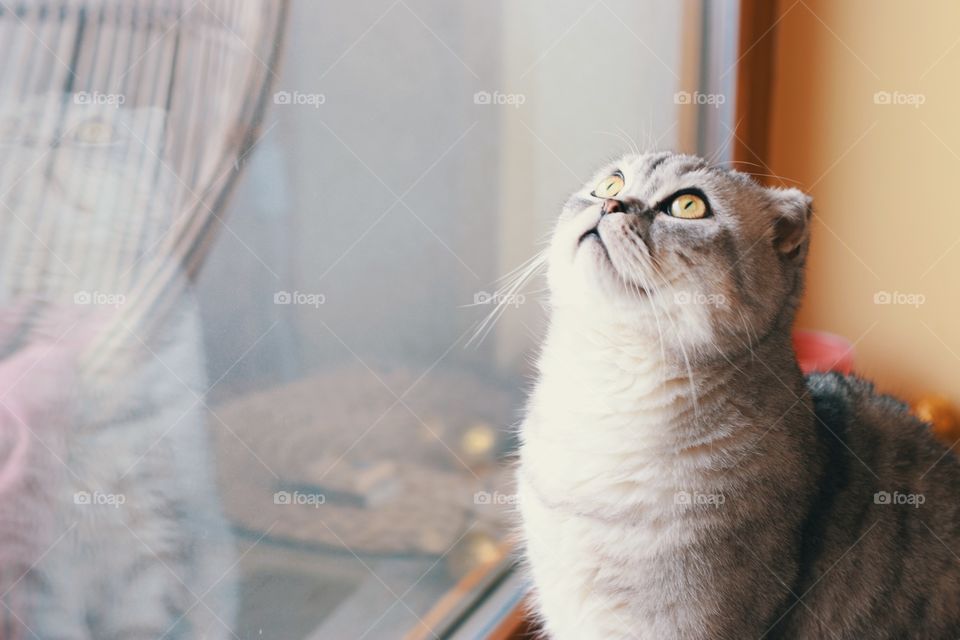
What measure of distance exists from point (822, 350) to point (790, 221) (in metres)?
1.03

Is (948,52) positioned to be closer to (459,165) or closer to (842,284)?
(842,284)

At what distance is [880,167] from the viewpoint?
76.7 inches

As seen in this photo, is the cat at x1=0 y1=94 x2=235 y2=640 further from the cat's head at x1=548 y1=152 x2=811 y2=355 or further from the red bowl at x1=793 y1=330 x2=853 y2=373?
the red bowl at x1=793 y1=330 x2=853 y2=373

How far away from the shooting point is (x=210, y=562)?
0.91m

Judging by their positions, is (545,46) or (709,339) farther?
(545,46)

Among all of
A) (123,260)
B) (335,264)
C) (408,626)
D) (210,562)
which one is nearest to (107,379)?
(123,260)

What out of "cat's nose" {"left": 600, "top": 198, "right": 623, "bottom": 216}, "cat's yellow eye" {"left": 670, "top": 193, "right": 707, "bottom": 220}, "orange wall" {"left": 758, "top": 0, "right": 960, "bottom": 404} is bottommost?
"cat's nose" {"left": 600, "top": 198, "right": 623, "bottom": 216}

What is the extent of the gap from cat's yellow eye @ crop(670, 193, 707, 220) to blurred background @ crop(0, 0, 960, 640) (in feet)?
0.88

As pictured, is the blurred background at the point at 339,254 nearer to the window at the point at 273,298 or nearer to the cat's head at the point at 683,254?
the window at the point at 273,298

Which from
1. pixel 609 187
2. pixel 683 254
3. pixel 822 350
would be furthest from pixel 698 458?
pixel 822 350

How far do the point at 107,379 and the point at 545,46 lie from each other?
1.13 meters

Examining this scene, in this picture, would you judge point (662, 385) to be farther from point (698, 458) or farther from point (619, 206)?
point (619, 206)

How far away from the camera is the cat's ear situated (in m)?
1.01

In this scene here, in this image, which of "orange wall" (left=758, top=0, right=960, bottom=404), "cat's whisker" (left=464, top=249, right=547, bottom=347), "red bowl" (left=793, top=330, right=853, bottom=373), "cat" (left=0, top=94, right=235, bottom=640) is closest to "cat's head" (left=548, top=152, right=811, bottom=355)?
"cat's whisker" (left=464, top=249, right=547, bottom=347)
